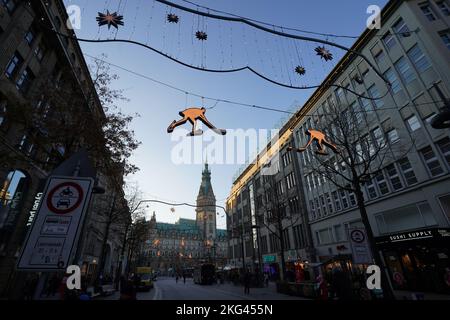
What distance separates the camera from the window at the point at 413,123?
19.2 m

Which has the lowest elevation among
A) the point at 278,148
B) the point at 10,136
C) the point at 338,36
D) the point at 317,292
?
the point at 317,292

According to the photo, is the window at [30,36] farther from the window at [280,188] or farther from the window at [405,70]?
the window at [280,188]

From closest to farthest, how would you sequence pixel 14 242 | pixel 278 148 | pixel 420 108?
pixel 14 242, pixel 420 108, pixel 278 148

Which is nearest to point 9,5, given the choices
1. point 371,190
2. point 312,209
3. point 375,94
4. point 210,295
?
point 210,295

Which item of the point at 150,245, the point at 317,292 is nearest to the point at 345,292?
the point at 317,292

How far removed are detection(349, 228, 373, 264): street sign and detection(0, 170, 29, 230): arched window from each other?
68.7ft

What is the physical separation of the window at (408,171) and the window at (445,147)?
271 cm

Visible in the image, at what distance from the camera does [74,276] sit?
125 inches

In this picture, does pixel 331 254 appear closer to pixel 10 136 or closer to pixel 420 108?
pixel 420 108

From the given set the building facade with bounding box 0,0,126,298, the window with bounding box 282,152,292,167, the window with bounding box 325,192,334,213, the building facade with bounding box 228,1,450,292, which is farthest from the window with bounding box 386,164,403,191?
the building facade with bounding box 0,0,126,298

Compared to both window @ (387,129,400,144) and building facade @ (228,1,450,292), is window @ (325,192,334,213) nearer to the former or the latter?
building facade @ (228,1,450,292)

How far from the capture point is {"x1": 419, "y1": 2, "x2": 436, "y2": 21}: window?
66.0 feet

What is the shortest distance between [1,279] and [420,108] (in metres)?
33.2

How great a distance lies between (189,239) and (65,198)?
141 metres
